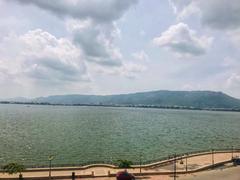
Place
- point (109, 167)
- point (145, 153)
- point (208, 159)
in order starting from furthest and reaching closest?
1. point (145, 153)
2. point (208, 159)
3. point (109, 167)

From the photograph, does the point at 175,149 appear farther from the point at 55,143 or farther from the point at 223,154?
the point at 55,143

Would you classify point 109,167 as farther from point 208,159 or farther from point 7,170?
point 208,159

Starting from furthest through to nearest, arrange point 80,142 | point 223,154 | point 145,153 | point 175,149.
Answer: point 80,142 → point 175,149 → point 145,153 → point 223,154

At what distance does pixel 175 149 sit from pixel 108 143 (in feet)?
62.4

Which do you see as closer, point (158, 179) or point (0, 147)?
point (158, 179)

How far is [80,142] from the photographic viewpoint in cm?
9175

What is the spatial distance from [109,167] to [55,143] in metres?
40.8

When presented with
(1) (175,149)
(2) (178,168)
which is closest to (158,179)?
(2) (178,168)

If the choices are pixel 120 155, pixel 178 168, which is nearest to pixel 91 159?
pixel 120 155

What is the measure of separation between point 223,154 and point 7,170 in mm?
46474

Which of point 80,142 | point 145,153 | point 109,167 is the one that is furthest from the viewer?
point 80,142

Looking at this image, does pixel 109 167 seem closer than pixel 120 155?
Yes

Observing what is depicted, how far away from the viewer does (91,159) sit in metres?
66.6

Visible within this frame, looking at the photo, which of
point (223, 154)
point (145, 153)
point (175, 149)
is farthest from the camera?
point (175, 149)
